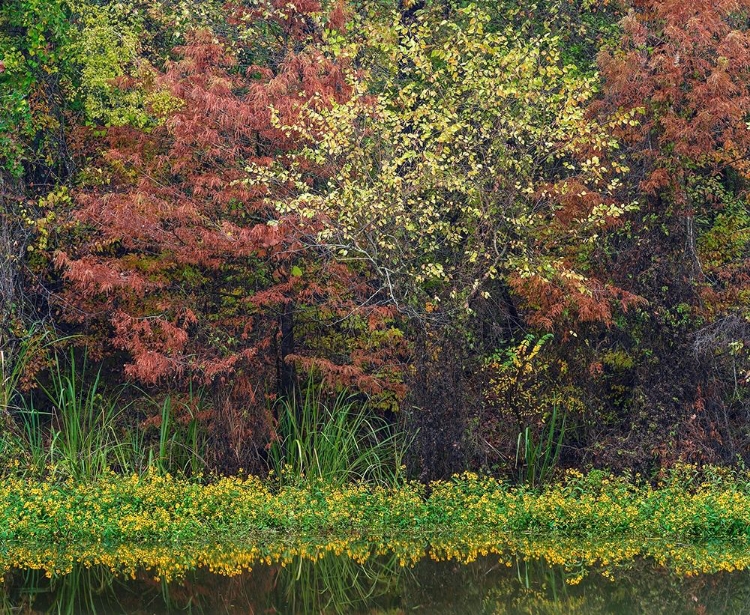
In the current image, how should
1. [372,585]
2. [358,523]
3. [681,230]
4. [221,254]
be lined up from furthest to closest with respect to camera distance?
[681,230], [221,254], [358,523], [372,585]

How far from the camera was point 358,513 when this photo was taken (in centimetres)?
1334

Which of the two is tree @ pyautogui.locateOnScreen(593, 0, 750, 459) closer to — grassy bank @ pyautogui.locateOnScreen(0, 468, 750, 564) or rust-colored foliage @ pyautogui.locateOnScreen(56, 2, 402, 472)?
grassy bank @ pyautogui.locateOnScreen(0, 468, 750, 564)

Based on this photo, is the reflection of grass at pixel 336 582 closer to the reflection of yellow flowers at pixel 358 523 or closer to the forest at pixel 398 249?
the reflection of yellow flowers at pixel 358 523

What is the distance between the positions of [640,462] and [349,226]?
440 cm

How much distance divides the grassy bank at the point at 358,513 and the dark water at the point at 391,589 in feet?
3.41

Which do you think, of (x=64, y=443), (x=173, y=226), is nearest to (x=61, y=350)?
(x=64, y=443)

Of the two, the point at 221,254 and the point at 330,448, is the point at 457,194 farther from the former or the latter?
the point at 330,448

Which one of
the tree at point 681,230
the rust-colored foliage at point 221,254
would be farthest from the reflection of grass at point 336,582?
the tree at point 681,230

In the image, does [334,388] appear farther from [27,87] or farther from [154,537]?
[27,87]

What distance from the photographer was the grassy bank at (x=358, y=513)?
1277cm

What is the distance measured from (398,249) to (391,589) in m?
4.84

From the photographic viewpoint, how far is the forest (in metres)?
14.4

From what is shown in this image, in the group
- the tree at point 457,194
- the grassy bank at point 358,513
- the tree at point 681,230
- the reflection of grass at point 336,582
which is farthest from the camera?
the tree at point 681,230

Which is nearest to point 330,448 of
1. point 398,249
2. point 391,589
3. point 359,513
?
point 359,513
